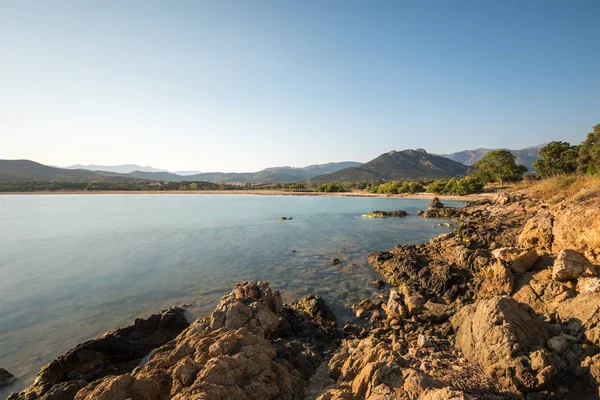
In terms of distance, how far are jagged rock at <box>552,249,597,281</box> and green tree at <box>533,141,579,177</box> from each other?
60429 mm

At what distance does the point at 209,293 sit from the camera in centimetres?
1530

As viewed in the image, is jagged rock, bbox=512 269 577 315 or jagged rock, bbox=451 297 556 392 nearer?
jagged rock, bbox=451 297 556 392

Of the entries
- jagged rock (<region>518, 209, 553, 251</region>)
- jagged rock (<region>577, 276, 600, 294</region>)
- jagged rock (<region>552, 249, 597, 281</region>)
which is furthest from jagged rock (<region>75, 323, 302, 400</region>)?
jagged rock (<region>518, 209, 553, 251</region>)

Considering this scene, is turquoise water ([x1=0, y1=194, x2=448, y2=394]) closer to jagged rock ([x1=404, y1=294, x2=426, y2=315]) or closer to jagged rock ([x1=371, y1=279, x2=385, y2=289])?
jagged rock ([x1=371, y1=279, x2=385, y2=289])

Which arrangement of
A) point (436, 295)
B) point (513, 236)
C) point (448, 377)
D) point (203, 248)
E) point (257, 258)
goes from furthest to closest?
point (203, 248) → point (257, 258) → point (513, 236) → point (436, 295) → point (448, 377)

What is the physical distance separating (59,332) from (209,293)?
629cm

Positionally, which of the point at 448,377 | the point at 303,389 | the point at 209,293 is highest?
the point at 448,377

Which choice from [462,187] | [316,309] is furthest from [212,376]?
[462,187]

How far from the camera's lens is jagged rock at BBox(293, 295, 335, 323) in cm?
1166

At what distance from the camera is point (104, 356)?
9.12 meters

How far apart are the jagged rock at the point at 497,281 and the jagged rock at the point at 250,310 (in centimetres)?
852

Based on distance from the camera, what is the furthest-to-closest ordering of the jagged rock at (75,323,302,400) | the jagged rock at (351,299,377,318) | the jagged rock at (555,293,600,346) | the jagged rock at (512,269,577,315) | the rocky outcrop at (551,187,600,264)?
1. the jagged rock at (351,299,377,318)
2. the rocky outcrop at (551,187,600,264)
3. the jagged rock at (512,269,577,315)
4. the jagged rock at (555,293,600,346)
5. the jagged rock at (75,323,302,400)

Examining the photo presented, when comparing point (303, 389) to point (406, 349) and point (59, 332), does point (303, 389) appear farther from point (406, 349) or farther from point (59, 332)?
point (59, 332)

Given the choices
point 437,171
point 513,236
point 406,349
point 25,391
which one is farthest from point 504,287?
point 437,171
